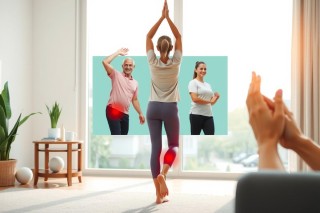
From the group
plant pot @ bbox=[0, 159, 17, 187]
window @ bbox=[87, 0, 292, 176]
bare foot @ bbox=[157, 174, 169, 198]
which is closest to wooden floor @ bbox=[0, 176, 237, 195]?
plant pot @ bbox=[0, 159, 17, 187]

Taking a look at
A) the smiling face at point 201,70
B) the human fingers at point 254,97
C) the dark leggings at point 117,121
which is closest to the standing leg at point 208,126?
the smiling face at point 201,70

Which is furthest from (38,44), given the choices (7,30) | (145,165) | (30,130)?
(145,165)

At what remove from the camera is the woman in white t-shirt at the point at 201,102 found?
5328mm

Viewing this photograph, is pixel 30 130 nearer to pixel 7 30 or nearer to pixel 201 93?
pixel 7 30

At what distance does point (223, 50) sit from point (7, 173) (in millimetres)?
2660

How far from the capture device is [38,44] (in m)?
5.52

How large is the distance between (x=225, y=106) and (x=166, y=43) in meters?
1.84

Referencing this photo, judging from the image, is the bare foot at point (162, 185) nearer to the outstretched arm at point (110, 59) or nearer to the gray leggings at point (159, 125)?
the gray leggings at point (159, 125)

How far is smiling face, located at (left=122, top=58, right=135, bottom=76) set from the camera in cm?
544

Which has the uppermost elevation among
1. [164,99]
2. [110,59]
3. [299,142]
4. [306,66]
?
[110,59]

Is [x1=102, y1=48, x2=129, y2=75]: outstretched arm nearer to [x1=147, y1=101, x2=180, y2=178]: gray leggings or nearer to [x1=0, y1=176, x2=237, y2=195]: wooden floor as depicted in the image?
[x1=0, y1=176, x2=237, y2=195]: wooden floor

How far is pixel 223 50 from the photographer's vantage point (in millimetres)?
5277

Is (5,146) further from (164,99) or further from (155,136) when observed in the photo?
(164,99)

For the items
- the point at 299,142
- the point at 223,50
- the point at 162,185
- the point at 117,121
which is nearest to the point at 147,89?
the point at 117,121
